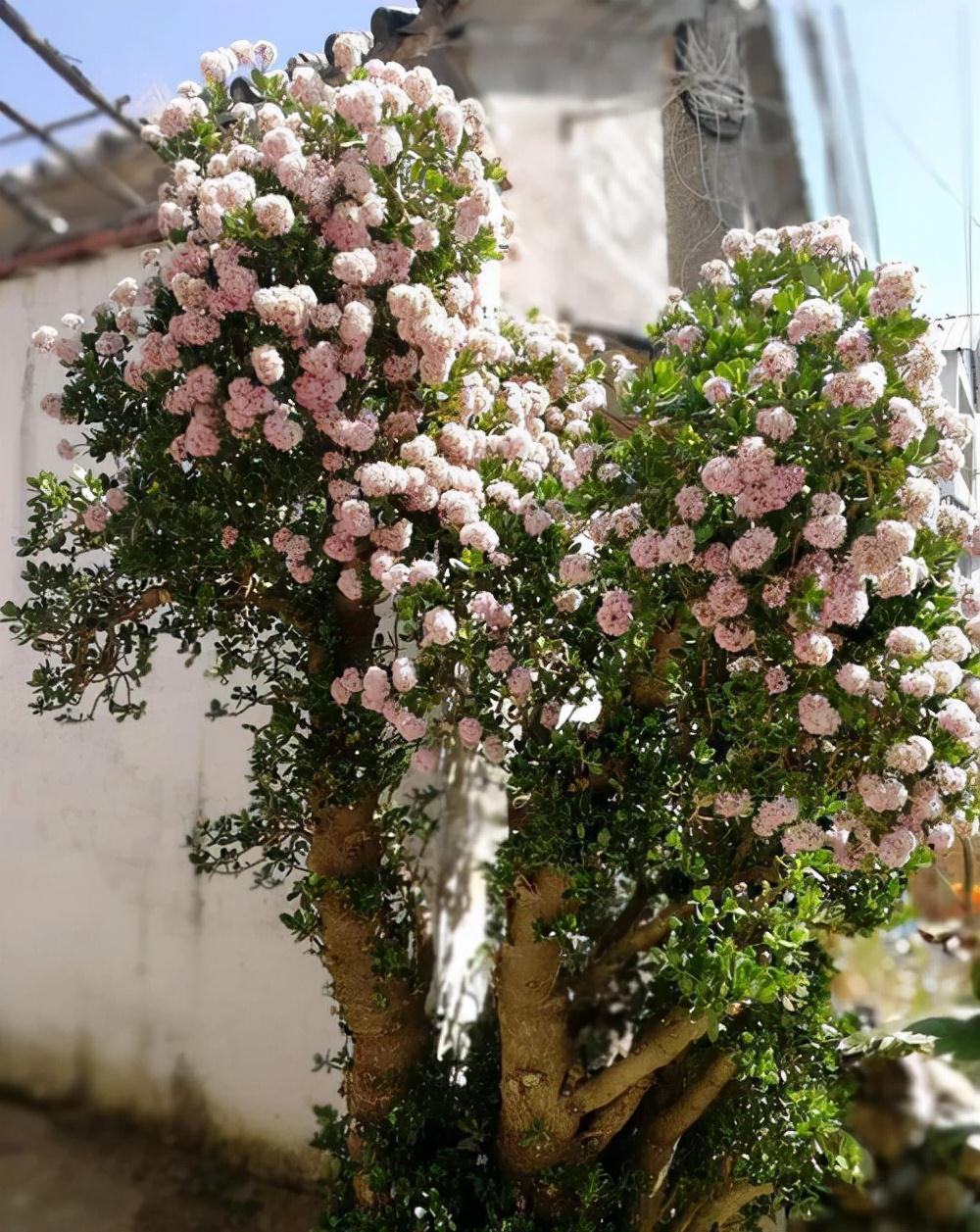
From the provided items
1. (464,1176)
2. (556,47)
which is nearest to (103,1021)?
(464,1176)

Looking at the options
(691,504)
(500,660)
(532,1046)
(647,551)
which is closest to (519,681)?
(500,660)

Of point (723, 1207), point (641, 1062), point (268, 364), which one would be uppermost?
point (268, 364)

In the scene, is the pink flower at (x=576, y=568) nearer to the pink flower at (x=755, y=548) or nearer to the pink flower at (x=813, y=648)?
the pink flower at (x=755, y=548)

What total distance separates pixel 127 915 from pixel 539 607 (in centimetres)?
340

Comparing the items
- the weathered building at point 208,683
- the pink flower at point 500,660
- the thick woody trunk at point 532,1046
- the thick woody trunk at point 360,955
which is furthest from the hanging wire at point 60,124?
the thick woody trunk at point 532,1046

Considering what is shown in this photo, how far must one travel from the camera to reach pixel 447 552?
2906mm

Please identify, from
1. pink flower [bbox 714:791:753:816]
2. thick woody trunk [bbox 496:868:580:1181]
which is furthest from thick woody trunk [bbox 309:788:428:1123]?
pink flower [bbox 714:791:753:816]

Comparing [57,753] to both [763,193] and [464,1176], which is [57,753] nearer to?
[464,1176]

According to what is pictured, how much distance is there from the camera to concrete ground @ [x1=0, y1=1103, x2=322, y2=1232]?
14.3ft

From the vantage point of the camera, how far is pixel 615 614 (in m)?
2.38

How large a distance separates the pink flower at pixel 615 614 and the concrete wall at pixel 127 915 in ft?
9.19

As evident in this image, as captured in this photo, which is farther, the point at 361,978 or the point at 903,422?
the point at 361,978

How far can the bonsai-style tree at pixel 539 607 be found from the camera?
7.29 feet

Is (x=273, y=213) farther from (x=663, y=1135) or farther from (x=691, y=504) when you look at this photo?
(x=663, y=1135)
